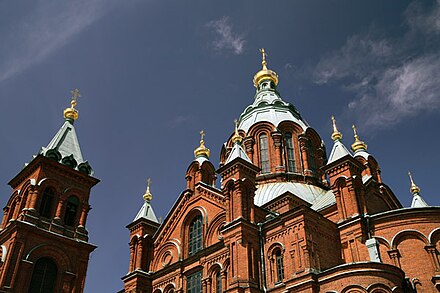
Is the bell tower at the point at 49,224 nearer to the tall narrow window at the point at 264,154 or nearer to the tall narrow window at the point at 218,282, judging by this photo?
the tall narrow window at the point at 218,282

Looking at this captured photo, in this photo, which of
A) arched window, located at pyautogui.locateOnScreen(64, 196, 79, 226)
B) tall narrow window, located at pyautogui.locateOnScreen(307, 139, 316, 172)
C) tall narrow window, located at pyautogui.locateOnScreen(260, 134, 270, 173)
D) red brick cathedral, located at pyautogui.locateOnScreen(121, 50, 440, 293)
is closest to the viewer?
red brick cathedral, located at pyautogui.locateOnScreen(121, 50, 440, 293)

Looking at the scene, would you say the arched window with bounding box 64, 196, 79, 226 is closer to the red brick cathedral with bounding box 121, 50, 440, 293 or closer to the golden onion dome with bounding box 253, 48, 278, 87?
the red brick cathedral with bounding box 121, 50, 440, 293

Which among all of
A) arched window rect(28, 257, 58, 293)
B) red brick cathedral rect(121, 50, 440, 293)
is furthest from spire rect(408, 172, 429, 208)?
arched window rect(28, 257, 58, 293)

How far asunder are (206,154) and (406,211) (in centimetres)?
1319

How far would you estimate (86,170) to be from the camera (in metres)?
33.1

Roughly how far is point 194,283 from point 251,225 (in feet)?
16.0

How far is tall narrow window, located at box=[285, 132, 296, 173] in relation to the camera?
33.5 meters

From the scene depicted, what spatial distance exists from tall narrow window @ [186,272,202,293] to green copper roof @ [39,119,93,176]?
1276 centimetres

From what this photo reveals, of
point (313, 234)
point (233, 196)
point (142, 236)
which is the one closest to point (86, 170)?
point (142, 236)

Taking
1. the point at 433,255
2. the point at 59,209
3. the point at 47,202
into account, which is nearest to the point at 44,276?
the point at 59,209

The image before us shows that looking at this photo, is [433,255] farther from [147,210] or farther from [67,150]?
[67,150]

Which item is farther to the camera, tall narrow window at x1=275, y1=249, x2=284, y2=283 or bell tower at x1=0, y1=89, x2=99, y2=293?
bell tower at x1=0, y1=89, x2=99, y2=293

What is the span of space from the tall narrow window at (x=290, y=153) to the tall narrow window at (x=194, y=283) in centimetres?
1200

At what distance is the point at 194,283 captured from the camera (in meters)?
24.1
